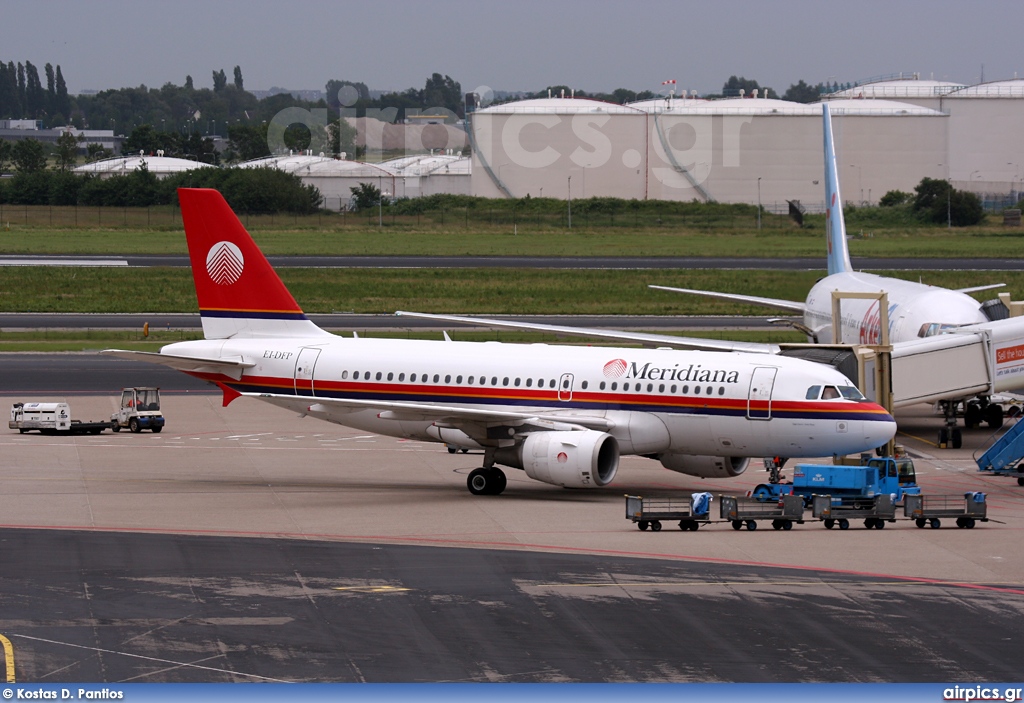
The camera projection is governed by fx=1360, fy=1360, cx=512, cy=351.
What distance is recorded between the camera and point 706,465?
37500 mm

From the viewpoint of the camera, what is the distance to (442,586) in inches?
1037

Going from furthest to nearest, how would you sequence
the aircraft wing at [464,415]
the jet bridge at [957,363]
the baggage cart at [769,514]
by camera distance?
the jet bridge at [957,363] < the aircraft wing at [464,415] < the baggage cart at [769,514]

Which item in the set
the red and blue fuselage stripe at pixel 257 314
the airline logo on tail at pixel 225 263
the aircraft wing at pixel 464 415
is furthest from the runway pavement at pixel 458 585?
the airline logo on tail at pixel 225 263

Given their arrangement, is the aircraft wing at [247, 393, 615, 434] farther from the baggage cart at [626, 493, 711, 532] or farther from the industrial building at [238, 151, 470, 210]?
the industrial building at [238, 151, 470, 210]

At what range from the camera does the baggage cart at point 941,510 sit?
106 ft

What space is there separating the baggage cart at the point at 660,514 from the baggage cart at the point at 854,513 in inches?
106

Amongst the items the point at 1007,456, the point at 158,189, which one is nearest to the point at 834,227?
the point at 1007,456

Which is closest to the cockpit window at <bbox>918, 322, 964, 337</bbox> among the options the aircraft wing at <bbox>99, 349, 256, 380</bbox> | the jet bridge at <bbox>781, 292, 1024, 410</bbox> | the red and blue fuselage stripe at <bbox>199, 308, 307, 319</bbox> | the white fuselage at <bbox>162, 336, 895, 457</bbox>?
the jet bridge at <bbox>781, 292, 1024, 410</bbox>

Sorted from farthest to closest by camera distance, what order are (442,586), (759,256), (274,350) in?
1. (759,256)
2. (274,350)
3. (442,586)

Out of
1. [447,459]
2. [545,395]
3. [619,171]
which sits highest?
[619,171]

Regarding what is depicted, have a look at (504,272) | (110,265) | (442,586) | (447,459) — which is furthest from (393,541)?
(110,265)

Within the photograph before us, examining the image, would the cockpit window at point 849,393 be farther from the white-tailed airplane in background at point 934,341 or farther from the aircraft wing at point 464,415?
the aircraft wing at point 464,415

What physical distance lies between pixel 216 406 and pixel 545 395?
2097 cm

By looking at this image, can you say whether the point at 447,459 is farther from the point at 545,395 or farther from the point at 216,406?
the point at 216,406
